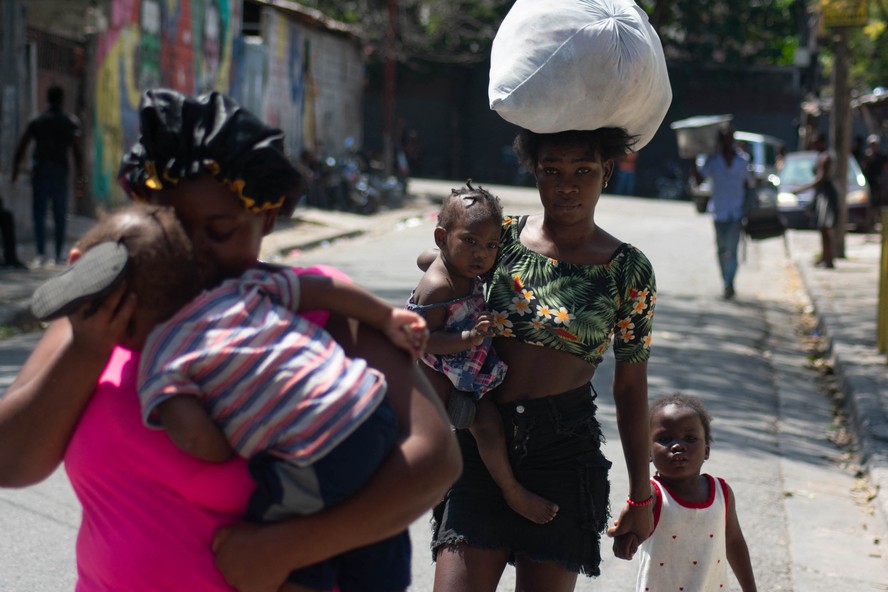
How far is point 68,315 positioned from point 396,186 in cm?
2702

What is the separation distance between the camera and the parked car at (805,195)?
77.3 feet

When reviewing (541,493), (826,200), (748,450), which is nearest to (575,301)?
(541,493)

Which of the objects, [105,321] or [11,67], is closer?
[105,321]

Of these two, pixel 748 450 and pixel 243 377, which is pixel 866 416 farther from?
pixel 243 377

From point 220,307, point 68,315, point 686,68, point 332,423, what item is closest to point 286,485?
point 332,423

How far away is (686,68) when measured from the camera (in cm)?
3922

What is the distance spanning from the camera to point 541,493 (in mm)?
2969

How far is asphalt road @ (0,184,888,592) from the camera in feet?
16.3

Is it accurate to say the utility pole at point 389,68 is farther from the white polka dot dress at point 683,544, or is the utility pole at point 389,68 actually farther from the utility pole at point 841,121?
the white polka dot dress at point 683,544

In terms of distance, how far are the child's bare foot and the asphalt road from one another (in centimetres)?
191

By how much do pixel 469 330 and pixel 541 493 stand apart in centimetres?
45

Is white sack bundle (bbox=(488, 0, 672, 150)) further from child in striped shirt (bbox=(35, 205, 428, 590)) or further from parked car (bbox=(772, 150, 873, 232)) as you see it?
parked car (bbox=(772, 150, 873, 232))

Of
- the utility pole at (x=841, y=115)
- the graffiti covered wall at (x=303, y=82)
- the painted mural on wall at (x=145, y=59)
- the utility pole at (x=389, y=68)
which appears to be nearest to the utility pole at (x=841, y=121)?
the utility pole at (x=841, y=115)

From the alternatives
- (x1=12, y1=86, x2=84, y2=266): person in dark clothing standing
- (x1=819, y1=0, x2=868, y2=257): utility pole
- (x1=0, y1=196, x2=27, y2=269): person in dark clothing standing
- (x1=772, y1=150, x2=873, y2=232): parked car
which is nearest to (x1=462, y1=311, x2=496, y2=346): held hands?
(x1=0, y1=196, x2=27, y2=269): person in dark clothing standing
